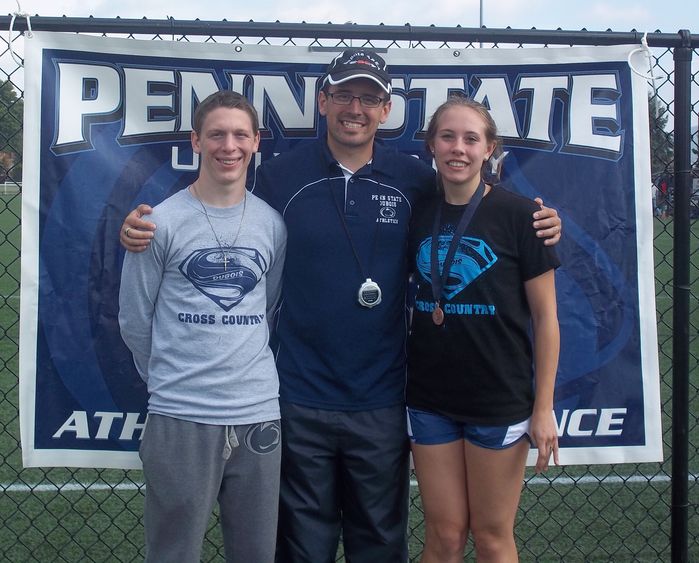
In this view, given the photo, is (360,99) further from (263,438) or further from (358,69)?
(263,438)

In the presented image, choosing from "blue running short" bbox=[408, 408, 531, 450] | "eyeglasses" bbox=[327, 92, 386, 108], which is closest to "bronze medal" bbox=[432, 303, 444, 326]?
"blue running short" bbox=[408, 408, 531, 450]

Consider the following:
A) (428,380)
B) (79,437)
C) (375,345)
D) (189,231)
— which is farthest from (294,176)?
(79,437)

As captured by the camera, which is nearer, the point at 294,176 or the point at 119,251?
the point at 294,176

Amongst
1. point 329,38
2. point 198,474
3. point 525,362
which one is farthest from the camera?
point 329,38

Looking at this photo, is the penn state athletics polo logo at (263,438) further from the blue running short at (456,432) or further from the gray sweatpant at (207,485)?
the blue running short at (456,432)

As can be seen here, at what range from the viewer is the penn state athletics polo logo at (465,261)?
251cm

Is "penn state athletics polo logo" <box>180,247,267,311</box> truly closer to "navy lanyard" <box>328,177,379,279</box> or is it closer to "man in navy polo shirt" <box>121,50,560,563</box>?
"man in navy polo shirt" <box>121,50,560,563</box>

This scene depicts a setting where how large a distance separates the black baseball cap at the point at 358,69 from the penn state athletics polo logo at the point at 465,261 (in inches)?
22.8

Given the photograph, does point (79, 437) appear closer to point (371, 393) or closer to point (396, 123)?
point (371, 393)

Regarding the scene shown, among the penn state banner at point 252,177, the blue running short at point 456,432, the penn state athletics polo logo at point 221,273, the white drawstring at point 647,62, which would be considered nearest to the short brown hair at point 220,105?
the penn state athletics polo logo at point 221,273

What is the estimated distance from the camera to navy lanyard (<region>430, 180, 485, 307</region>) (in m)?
2.52

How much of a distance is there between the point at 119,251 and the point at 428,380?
1378mm

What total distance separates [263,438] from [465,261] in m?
0.86

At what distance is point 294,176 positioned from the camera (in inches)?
108
